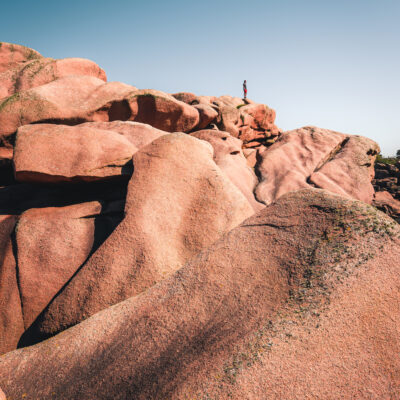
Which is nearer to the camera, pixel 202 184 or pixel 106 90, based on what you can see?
pixel 202 184

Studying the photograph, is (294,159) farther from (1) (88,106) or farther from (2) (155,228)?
(2) (155,228)

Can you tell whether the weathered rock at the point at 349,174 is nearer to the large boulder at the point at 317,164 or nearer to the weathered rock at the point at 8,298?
the large boulder at the point at 317,164

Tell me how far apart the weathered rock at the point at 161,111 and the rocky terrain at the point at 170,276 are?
4.03 ft

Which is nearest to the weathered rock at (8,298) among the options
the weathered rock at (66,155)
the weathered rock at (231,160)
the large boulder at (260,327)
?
the weathered rock at (66,155)

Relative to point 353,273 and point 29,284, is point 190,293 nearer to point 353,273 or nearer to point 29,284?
point 353,273

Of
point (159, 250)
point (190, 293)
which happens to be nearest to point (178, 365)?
point (190, 293)

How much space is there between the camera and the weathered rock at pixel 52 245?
5.20 m

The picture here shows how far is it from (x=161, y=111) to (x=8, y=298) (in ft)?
26.3

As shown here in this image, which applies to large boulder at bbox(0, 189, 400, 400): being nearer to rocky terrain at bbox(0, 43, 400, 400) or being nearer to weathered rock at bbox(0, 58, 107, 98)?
rocky terrain at bbox(0, 43, 400, 400)

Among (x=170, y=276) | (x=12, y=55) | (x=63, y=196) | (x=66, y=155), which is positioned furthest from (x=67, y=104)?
(x=170, y=276)

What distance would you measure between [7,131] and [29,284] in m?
5.38

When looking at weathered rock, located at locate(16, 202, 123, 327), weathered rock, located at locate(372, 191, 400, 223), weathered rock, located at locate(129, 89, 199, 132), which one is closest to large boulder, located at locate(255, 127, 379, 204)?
weathered rock, located at locate(372, 191, 400, 223)

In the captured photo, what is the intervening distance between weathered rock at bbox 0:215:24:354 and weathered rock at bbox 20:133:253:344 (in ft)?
1.24

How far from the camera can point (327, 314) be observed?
2.51 metres
